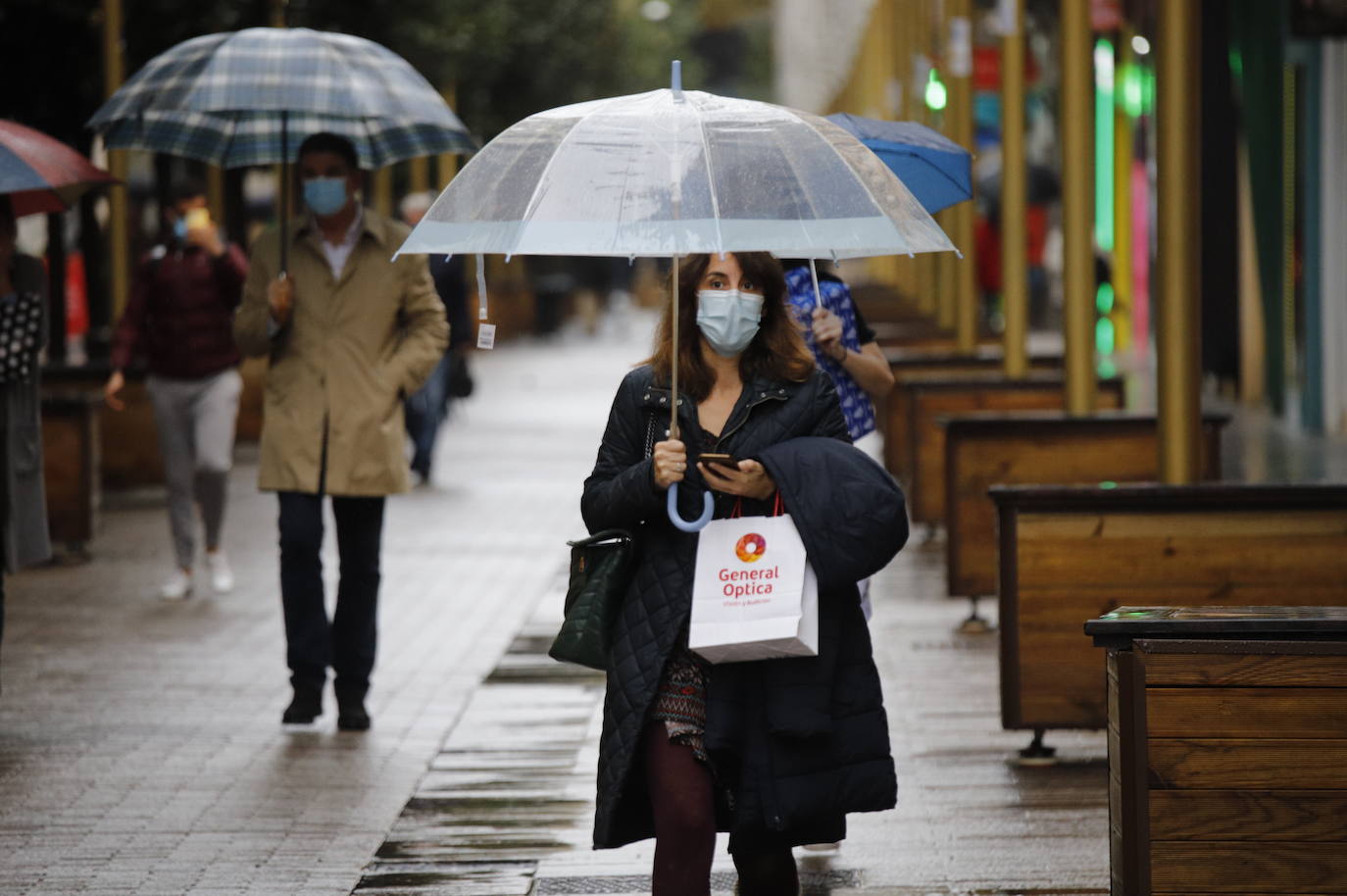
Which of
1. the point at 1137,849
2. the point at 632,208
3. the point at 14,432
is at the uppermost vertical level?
the point at 632,208

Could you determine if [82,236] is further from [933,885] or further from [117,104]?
[933,885]

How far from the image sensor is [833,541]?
462 centimetres

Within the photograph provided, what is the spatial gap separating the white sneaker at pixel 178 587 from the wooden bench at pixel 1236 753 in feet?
24.4

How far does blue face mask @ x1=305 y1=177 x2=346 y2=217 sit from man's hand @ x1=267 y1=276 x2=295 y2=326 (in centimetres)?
28

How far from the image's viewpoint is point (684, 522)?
4.73 m

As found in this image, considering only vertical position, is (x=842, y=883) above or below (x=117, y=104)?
below

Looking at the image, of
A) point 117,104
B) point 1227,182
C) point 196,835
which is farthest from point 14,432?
point 1227,182

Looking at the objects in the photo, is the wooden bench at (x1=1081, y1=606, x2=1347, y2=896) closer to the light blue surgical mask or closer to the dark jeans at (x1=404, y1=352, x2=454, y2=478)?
the light blue surgical mask

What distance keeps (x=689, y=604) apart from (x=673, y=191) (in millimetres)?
873

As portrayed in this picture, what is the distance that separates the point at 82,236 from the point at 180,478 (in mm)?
12150

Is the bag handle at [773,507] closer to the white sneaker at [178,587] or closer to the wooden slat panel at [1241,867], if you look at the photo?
the wooden slat panel at [1241,867]

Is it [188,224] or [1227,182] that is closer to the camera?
[188,224]

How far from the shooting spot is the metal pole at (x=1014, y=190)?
543 inches

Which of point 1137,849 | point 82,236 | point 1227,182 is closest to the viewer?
point 1137,849
